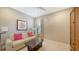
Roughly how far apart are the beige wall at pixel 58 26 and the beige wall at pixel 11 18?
0.33 m

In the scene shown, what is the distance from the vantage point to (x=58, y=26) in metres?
1.49

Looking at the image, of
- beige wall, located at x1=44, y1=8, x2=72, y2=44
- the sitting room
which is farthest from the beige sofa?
beige wall, located at x1=44, y1=8, x2=72, y2=44

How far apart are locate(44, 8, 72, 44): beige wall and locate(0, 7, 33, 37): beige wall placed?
1.08 feet

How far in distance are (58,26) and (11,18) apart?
83 cm

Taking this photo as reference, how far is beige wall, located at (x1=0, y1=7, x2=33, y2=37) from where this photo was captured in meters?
1.36

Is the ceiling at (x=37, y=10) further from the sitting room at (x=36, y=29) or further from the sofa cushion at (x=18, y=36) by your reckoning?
the sofa cushion at (x=18, y=36)

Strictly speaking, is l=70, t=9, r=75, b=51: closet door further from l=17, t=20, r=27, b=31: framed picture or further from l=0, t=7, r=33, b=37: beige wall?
l=17, t=20, r=27, b=31: framed picture

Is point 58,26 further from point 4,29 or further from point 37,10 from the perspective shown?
point 4,29

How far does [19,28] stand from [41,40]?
0.45 m

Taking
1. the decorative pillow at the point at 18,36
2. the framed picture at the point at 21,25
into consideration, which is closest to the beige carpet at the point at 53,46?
the decorative pillow at the point at 18,36

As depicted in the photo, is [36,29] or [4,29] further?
[36,29]

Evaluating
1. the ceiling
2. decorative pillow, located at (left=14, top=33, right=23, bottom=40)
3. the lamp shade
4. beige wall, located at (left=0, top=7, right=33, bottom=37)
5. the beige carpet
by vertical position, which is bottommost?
the beige carpet

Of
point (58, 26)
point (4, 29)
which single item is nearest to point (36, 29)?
point (58, 26)

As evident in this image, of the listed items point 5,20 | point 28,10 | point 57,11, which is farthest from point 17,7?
point 57,11
